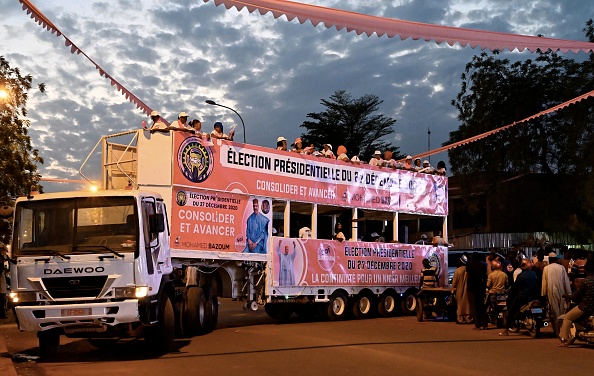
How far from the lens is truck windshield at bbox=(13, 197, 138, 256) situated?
1237cm

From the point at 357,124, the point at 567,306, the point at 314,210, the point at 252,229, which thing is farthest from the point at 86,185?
the point at 357,124

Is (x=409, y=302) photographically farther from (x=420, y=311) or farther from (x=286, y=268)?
(x=286, y=268)

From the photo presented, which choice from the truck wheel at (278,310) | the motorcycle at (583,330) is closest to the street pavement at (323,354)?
the motorcycle at (583,330)

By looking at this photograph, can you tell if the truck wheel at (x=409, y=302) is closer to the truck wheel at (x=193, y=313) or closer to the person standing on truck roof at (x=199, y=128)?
the truck wheel at (x=193, y=313)

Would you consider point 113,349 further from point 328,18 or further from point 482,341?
point 328,18

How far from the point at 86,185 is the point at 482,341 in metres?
9.11

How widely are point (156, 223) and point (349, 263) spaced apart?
9.83m

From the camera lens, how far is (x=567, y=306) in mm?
17109

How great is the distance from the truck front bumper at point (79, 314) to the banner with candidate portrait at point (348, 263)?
25.2 ft

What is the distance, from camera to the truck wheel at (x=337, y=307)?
70.0 feet

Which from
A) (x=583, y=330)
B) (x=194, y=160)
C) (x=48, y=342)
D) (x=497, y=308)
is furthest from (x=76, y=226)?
(x=497, y=308)

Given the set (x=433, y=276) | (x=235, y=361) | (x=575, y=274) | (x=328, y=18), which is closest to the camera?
(x=328, y=18)

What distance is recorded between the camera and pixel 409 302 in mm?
24016

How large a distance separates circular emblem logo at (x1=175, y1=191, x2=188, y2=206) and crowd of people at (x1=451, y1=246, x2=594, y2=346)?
7.14m
